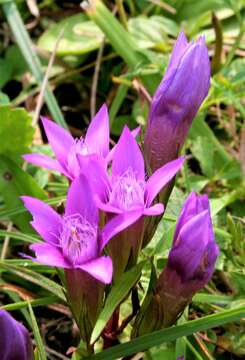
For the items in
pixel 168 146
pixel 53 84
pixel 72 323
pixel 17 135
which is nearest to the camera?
pixel 168 146

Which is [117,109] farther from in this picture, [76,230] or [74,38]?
[76,230]

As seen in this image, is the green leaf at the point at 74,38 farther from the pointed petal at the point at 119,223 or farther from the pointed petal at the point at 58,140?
the pointed petal at the point at 119,223

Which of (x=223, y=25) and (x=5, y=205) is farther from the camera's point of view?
(x=223, y=25)

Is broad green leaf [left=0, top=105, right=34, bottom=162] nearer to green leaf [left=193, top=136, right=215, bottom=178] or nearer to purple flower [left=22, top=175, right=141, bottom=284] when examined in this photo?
green leaf [left=193, top=136, right=215, bottom=178]

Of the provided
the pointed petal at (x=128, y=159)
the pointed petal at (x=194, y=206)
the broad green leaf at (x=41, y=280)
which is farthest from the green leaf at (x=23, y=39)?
the pointed petal at (x=194, y=206)

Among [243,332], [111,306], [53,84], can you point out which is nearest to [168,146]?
[111,306]

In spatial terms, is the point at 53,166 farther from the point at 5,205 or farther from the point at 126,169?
the point at 5,205

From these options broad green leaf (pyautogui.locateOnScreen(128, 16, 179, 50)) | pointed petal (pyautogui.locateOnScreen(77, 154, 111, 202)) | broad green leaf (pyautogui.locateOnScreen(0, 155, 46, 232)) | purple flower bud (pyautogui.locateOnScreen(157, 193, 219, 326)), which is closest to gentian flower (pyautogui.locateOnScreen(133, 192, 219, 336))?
purple flower bud (pyautogui.locateOnScreen(157, 193, 219, 326))
